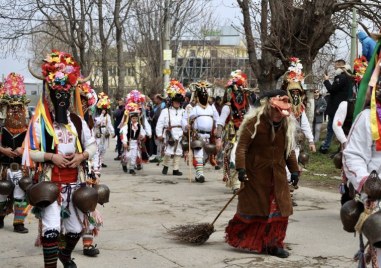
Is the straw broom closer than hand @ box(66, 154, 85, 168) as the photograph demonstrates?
No

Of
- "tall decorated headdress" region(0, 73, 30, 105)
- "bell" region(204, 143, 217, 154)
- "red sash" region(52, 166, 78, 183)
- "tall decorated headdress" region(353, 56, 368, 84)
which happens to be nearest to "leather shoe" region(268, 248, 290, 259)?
"red sash" region(52, 166, 78, 183)

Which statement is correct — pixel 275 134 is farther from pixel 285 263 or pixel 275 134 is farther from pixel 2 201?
pixel 2 201

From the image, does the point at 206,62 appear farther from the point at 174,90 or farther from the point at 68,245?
the point at 68,245

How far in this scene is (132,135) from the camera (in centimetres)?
1630

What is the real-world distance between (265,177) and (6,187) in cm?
351

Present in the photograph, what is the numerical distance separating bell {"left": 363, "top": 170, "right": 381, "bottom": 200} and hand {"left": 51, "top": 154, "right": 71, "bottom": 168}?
300cm

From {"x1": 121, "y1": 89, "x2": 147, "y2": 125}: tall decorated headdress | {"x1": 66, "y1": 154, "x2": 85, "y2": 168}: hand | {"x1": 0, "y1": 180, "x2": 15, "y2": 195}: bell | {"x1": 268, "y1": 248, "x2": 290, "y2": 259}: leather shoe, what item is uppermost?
{"x1": 121, "y1": 89, "x2": 147, "y2": 125}: tall decorated headdress

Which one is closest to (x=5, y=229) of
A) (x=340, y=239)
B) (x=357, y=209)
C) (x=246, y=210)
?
(x=246, y=210)

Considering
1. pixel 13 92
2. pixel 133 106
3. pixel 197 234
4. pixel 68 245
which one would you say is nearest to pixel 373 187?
pixel 68 245

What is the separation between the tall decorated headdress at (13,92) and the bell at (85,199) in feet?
10.5

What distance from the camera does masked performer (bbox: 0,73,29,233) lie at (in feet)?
28.8

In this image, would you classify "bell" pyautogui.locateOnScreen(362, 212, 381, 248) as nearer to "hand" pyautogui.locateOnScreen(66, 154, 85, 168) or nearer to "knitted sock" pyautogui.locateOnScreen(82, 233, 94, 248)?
"hand" pyautogui.locateOnScreen(66, 154, 85, 168)

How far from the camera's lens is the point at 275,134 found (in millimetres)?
7453

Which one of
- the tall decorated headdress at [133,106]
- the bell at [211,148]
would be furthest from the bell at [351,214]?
the tall decorated headdress at [133,106]
